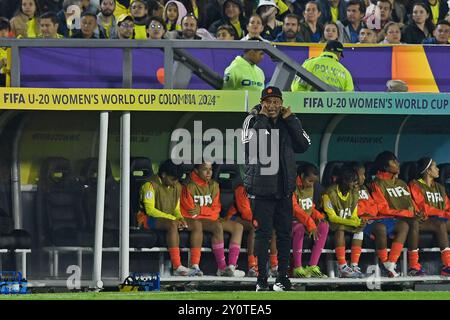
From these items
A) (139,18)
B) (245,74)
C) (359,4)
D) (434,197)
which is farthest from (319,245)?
(359,4)

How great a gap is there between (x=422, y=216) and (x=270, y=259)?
1.74 metres

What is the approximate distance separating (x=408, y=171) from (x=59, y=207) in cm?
380

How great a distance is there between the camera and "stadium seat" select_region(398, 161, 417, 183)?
20439 mm

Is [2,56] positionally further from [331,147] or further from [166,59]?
[331,147]

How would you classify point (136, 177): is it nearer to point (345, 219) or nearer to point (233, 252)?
point (233, 252)

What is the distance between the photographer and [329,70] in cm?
1950

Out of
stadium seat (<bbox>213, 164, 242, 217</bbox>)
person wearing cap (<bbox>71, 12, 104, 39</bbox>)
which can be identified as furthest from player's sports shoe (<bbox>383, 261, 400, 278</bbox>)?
person wearing cap (<bbox>71, 12, 104, 39</bbox>)

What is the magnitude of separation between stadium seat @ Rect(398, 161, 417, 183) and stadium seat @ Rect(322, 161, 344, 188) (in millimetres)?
686

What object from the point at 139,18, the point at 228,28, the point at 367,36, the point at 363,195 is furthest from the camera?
the point at 367,36

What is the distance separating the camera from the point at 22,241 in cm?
1900

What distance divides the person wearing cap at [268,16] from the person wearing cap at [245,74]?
2.66 meters

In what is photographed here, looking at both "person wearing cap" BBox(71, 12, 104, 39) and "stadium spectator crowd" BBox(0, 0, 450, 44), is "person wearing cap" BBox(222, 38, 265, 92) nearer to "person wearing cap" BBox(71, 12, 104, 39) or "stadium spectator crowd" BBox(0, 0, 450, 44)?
"stadium spectator crowd" BBox(0, 0, 450, 44)
